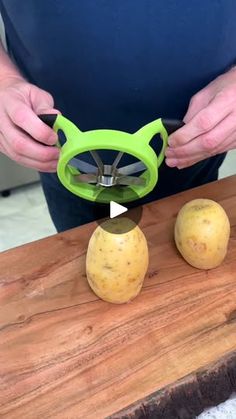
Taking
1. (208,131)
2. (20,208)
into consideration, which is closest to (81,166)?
(208,131)

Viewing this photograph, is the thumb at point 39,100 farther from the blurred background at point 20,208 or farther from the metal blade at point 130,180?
the blurred background at point 20,208

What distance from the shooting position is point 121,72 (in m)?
0.61

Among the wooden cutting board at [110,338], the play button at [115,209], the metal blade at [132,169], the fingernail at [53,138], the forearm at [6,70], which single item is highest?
the forearm at [6,70]

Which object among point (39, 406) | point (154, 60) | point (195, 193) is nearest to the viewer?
point (39, 406)

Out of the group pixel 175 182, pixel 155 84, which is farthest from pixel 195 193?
pixel 155 84

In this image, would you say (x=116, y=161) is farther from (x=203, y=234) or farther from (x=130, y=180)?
(x=203, y=234)

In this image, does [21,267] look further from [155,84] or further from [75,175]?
[155,84]

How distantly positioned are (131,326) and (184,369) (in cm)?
7

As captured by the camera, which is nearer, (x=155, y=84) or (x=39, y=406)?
(x=39, y=406)

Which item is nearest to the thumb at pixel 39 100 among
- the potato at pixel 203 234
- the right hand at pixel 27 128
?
the right hand at pixel 27 128

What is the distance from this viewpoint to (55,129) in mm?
516

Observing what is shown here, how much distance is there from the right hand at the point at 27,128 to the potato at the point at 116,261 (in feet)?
0.32

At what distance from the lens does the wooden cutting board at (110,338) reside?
1.65 feet

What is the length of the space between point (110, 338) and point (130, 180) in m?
0.17
